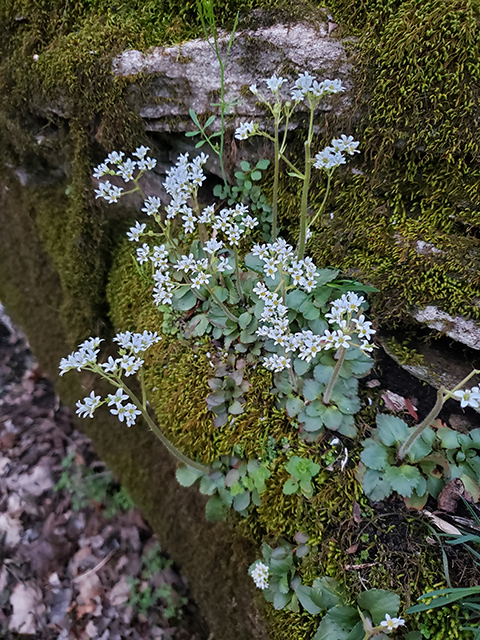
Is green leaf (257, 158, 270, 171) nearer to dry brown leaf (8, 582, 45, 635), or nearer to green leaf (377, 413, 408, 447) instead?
green leaf (377, 413, 408, 447)

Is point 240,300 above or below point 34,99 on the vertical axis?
below

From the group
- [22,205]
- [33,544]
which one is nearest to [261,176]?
[22,205]

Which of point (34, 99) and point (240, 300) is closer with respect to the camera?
point (240, 300)

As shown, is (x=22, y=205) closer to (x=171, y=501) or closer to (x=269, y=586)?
(x=171, y=501)

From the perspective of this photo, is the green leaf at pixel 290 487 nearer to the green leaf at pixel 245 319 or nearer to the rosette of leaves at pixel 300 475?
the rosette of leaves at pixel 300 475

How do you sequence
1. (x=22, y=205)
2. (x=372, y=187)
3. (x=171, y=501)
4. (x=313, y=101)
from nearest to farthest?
(x=313, y=101), (x=372, y=187), (x=171, y=501), (x=22, y=205)

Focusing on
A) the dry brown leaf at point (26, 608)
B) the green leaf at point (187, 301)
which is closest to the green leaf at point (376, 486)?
the green leaf at point (187, 301)

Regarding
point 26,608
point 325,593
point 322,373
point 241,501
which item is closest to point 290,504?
point 241,501
